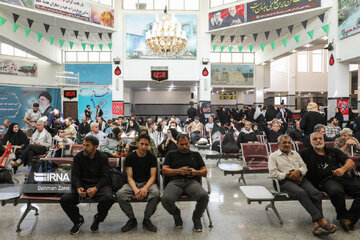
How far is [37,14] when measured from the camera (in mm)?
12008

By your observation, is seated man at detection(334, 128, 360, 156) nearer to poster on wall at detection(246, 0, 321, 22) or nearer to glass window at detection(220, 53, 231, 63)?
poster on wall at detection(246, 0, 321, 22)

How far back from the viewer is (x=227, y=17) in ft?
Answer: 46.4

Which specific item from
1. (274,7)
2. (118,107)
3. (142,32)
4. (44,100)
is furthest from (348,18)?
(44,100)

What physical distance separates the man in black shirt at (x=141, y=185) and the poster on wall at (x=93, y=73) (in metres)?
16.9

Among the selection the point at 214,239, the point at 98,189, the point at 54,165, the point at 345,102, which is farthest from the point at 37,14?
the point at 345,102

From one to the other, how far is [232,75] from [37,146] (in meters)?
16.0

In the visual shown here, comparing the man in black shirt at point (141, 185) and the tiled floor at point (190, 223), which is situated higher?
the man in black shirt at point (141, 185)

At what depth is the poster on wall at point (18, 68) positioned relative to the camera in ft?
55.1

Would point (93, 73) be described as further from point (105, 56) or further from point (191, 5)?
point (191, 5)

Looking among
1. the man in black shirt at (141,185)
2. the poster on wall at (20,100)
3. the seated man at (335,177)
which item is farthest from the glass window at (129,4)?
the seated man at (335,177)

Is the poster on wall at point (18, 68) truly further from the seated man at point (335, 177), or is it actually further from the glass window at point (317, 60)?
the glass window at point (317, 60)

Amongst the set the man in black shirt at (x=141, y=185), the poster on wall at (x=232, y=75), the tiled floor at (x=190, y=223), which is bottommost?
the tiled floor at (x=190, y=223)

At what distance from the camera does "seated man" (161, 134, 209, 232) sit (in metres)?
3.35

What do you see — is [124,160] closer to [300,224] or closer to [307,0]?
[300,224]
